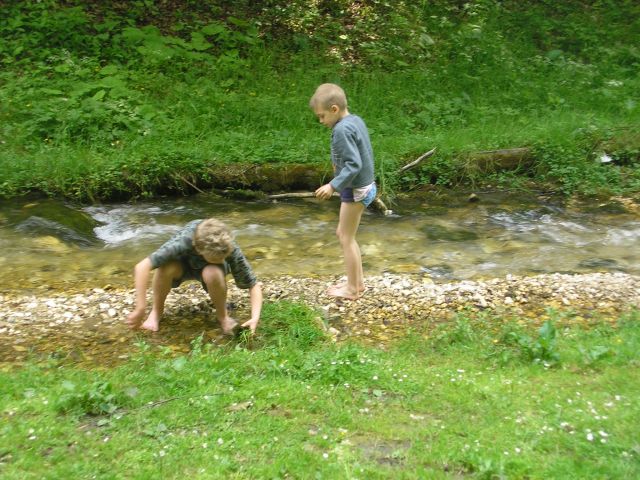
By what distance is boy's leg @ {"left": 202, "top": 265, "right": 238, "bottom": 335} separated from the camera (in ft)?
15.3

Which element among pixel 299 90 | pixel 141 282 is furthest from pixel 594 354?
pixel 299 90

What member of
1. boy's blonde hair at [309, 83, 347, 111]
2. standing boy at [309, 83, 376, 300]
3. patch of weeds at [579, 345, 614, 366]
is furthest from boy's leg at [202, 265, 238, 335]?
patch of weeds at [579, 345, 614, 366]

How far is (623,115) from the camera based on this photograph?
33.8ft

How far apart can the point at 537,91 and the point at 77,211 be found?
7.53 m

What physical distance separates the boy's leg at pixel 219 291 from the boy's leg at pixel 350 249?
111 cm

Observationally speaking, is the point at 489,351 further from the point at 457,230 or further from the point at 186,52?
the point at 186,52

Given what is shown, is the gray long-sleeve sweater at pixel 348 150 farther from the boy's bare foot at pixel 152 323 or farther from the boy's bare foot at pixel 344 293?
the boy's bare foot at pixel 152 323

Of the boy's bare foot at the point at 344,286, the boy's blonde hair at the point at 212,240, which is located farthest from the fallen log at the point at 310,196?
the boy's blonde hair at the point at 212,240

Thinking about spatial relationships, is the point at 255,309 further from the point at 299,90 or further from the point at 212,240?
the point at 299,90

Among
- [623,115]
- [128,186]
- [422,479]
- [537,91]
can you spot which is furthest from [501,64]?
[422,479]

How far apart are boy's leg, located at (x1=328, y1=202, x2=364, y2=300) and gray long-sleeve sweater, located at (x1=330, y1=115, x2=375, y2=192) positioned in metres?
0.32

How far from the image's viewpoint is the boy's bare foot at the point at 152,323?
4938 millimetres

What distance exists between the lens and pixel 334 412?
3.73 metres

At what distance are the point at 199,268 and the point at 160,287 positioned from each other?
0.32 meters
